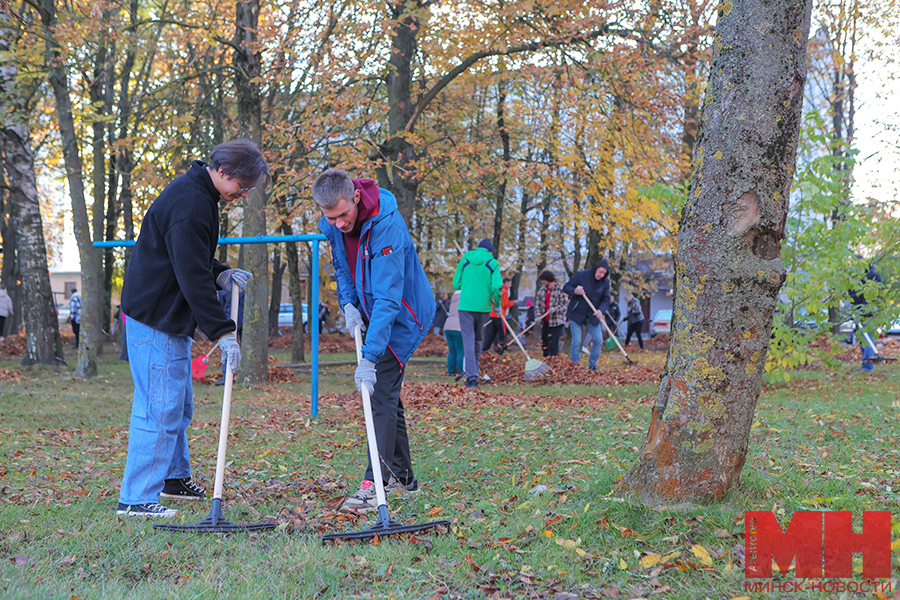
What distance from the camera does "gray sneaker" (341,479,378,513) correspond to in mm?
3807

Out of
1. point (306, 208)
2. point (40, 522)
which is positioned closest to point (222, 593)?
point (40, 522)

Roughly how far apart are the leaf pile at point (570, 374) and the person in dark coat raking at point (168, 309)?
24.0 ft

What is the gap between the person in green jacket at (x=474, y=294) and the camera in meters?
10.0

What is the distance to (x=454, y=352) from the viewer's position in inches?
478

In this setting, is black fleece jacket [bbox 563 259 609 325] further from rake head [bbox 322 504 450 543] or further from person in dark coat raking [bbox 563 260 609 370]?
rake head [bbox 322 504 450 543]

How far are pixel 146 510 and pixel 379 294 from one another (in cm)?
161

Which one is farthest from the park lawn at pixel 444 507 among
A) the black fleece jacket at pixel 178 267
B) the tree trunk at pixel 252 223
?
the tree trunk at pixel 252 223

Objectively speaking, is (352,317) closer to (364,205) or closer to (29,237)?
(364,205)

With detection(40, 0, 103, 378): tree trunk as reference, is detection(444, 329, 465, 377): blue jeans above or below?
below

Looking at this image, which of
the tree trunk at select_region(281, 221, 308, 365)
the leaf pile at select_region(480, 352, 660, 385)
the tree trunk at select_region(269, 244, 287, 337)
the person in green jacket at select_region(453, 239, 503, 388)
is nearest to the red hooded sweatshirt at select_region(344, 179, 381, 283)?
the person in green jacket at select_region(453, 239, 503, 388)

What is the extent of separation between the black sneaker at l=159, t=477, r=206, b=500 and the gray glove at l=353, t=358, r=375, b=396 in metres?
1.20

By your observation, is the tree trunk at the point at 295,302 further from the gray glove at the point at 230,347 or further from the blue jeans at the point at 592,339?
the gray glove at the point at 230,347

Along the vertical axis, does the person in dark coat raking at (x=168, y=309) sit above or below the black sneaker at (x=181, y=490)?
above

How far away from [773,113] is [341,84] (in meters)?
9.20
